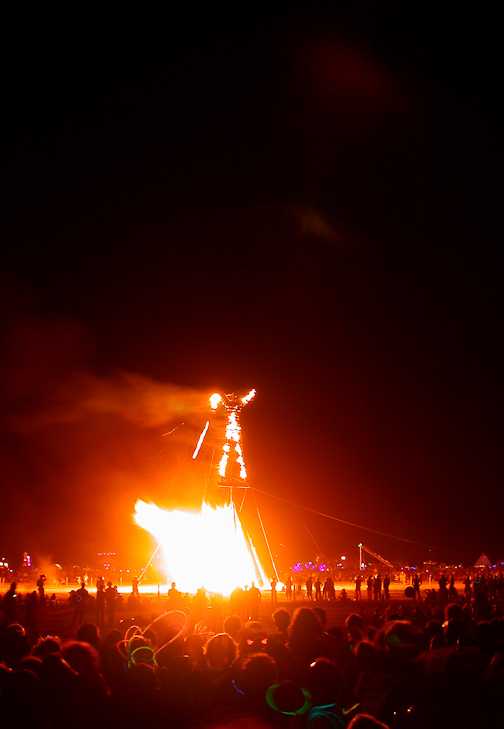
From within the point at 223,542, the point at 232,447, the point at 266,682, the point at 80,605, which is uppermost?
the point at 232,447

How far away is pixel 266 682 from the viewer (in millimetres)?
6234

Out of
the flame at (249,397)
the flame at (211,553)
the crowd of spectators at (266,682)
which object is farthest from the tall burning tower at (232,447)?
the crowd of spectators at (266,682)

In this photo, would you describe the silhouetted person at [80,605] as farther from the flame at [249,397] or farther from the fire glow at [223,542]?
the flame at [249,397]

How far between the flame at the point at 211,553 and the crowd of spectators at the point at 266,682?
23.8 metres

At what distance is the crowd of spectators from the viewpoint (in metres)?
4.87

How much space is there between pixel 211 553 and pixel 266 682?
29101 mm

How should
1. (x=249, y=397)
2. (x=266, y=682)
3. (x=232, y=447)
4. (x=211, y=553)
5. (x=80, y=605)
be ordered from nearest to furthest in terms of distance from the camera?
(x=266, y=682) < (x=80, y=605) < (x=232, y=447) < (x=249, y=397) < (x=211, y=553)

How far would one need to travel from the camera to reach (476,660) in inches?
247

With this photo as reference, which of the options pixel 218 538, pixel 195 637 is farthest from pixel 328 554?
pixel 195 637

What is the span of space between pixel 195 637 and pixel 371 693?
130 inches

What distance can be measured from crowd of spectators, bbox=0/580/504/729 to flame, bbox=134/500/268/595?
23838mm

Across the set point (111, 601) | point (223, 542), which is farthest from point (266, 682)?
point (223, 542)

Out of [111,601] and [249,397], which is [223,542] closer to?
[249,397]

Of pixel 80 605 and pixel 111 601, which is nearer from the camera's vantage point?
pixel 80 605
